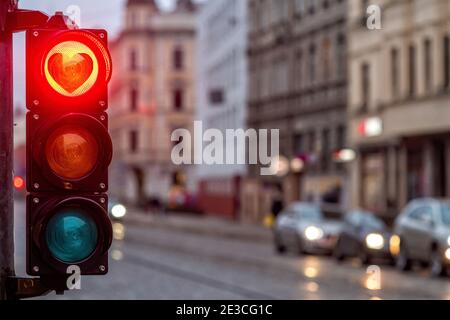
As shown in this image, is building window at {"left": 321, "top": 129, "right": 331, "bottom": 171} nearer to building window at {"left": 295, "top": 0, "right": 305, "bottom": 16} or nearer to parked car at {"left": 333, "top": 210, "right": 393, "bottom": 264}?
building window at {"left": 295, "top": 0, "right": 305, "bottom": 16}

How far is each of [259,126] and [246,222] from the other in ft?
16.4

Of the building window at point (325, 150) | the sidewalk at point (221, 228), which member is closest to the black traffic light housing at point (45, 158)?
the sidewalk at point (221, 228)

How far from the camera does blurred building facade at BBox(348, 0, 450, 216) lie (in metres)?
43.0

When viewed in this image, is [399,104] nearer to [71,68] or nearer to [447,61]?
[447,61]

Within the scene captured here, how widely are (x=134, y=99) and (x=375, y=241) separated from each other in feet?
285

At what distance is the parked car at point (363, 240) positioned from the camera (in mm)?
31469

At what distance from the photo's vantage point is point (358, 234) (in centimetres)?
3247

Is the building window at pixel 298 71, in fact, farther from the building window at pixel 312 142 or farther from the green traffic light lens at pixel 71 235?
the green traffic light lens at pixel 71 235

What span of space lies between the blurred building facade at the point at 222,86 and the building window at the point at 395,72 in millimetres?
21095

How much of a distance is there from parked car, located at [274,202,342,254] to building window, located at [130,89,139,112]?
7935cm

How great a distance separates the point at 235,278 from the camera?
2423 cm

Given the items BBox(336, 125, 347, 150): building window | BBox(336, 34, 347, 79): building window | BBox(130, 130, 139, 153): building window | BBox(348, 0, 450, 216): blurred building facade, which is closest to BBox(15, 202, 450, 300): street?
BBox(348, 0, 450, 216): blurred building facade

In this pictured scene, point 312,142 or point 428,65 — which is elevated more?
point 428,65

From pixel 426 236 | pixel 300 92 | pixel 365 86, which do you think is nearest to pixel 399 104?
pixel 365 86
